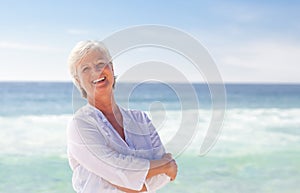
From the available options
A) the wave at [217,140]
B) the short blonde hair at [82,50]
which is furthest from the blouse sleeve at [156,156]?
the wave at [217,140]

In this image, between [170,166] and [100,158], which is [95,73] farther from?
[170,166]

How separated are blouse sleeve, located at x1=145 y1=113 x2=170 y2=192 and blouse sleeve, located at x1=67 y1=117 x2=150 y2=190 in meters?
0.07

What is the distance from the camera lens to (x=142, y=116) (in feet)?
6.09

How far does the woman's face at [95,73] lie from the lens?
1688 millimetres

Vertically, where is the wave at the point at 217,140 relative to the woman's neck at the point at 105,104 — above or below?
below

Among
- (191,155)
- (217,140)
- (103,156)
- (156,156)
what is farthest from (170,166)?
(191,155)

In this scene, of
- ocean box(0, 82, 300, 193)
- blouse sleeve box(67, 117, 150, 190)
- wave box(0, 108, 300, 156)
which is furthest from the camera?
wave box(0, 108, 300, 156)

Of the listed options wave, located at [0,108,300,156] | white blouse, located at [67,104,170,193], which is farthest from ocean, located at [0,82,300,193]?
white blouse, located at [67,104,170,193]

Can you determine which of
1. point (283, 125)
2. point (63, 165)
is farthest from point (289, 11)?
point (63, 165)

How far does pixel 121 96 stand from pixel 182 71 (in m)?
0.24

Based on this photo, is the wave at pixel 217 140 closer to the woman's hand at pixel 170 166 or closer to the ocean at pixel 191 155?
the ocean at pixel 191 155

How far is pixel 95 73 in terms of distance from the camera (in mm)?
1692

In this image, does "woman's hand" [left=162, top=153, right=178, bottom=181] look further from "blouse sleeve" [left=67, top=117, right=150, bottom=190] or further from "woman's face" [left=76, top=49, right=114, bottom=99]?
"woman's face" [left=76, top=49, right=114, bottom=99]

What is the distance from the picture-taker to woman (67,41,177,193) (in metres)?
1.67
